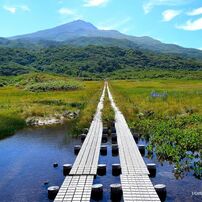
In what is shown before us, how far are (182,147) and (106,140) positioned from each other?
691cm

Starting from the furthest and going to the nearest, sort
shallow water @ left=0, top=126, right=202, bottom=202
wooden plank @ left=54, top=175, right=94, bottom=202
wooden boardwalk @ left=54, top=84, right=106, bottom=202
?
shallow water @ left=0, top=126, right=202, bottom=202
wooden boardwalk @ left=54, top=84, right=106, bottom=202
wooden plank @ left=54, top=175, right=94, bottom=202

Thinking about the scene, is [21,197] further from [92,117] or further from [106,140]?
[92,117]

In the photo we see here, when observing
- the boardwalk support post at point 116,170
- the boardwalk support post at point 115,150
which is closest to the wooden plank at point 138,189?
the boardwalk support post at point 116,170

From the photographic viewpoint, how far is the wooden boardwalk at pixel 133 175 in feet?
49.3

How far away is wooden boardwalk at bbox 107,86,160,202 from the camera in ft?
49.3

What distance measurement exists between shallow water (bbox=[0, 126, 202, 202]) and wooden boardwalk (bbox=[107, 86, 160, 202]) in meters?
0.85

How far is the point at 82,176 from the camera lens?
59.3 feet

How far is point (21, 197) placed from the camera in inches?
664

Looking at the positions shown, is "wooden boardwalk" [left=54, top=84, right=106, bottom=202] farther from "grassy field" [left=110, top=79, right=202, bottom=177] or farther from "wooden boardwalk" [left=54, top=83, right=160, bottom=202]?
"grassy field" [left=110, top=79, right=202, bottom=177]

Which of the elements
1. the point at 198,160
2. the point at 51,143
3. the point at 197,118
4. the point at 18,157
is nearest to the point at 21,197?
the point at 18,157

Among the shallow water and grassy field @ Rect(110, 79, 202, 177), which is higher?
grassy field @ Rect(110, 79, 202, 177)

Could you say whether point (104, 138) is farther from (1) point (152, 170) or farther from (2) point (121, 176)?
(2) point (121, 176)

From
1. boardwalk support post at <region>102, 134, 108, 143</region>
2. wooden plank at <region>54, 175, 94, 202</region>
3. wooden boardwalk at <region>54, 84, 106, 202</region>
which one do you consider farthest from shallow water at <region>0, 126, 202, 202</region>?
boardwalk support post at <region>102, 134, 108, 143</region>

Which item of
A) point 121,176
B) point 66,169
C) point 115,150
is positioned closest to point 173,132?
point 115,150
